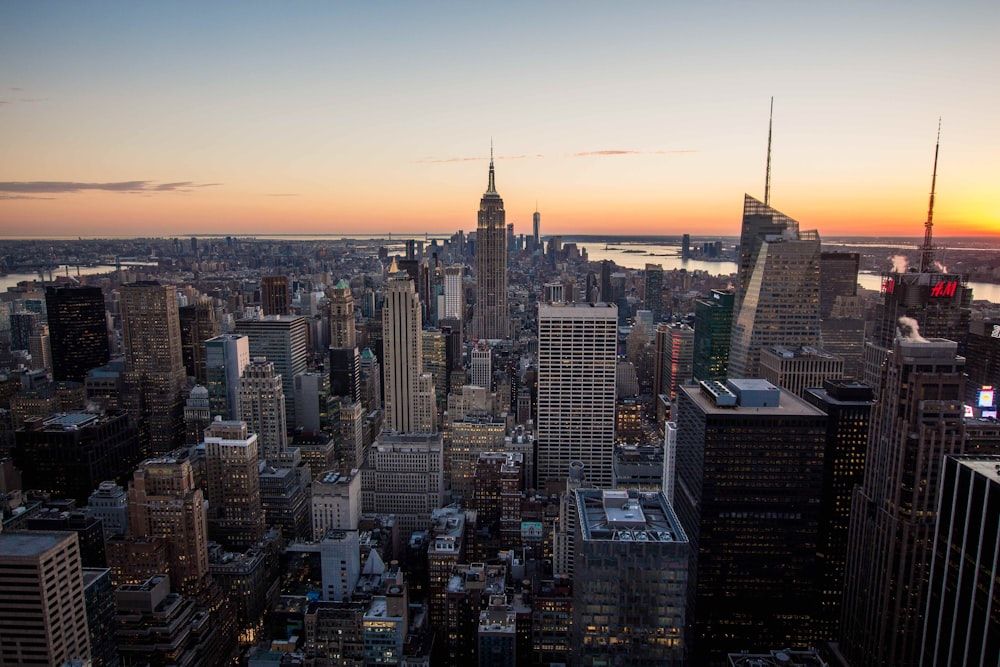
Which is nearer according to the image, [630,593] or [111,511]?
[630,593]

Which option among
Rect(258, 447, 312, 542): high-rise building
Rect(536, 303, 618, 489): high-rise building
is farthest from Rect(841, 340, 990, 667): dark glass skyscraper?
Rect(258, 447, 312, 542): high-rise building

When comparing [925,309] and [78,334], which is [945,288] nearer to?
[925,309]

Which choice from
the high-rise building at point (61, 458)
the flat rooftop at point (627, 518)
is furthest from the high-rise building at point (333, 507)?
the flat rooftop at point (627, 518)

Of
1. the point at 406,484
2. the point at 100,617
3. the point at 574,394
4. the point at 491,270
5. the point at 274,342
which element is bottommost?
the point at 406,484

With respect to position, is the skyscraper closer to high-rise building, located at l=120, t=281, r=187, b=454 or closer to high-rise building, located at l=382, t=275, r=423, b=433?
high-rise building, located at l=382, t=275, r=423, b=433

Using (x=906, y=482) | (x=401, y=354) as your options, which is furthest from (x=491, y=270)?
(x=906, y=482)

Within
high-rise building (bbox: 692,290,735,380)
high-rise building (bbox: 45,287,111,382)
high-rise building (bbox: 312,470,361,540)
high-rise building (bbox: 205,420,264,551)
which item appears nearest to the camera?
high-rise building (bbox: 205,420,264,551)

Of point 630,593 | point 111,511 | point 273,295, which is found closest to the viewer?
point 630,593
